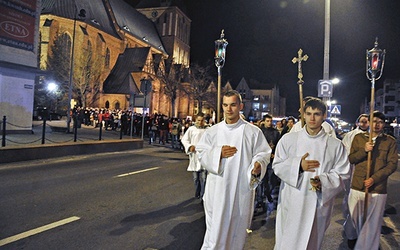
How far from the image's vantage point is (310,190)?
3.51m

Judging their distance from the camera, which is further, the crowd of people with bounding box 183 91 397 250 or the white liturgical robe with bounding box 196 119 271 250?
the white liturgical robe with bounding box 196 119 271 250

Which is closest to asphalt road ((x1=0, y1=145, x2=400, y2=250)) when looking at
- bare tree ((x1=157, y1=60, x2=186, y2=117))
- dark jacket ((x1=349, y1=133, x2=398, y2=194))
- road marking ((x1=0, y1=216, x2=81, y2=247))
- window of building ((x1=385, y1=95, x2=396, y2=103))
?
road marking ((x1=0, y1=216, x2=81, y2=247))

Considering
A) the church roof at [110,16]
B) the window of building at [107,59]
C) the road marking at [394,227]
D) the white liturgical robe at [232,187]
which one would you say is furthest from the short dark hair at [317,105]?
the window of building at [107,59]

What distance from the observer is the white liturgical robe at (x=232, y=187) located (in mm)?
3703

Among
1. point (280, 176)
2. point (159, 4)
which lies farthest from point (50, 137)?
point (159, 4)

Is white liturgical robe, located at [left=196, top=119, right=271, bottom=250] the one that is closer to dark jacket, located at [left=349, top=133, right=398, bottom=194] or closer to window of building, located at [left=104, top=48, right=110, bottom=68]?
dark jacket, located at [left=349, top=133, right=398, bottom=194]

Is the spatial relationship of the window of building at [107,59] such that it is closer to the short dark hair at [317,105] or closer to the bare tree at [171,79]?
the bare tree at [171,79]

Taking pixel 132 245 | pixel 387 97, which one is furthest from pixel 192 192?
pixel 387 97

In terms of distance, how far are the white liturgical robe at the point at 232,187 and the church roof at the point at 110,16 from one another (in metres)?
38.2

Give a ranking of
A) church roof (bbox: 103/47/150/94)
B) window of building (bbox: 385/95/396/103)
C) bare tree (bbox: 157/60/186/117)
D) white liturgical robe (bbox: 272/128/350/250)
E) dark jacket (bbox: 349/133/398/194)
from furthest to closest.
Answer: window of building (bbox: 385/95/396/103)
church roof (bbox: 103/47/150/94)
bare tree (bbox: 157/60/186/117)
dark jacket (bbox: 349/133/398/194)
white liturgical robe (bbox: 272/128/350/250)

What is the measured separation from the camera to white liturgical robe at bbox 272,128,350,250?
3.48m

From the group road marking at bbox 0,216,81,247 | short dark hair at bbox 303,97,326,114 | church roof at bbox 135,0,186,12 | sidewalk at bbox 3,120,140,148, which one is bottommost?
road marking at bbox 0,216,81,247

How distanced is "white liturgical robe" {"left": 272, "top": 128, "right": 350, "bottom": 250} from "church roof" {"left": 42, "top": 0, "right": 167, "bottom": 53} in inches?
1523

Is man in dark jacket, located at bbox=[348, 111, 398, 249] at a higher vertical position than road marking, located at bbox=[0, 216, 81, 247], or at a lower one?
higher
